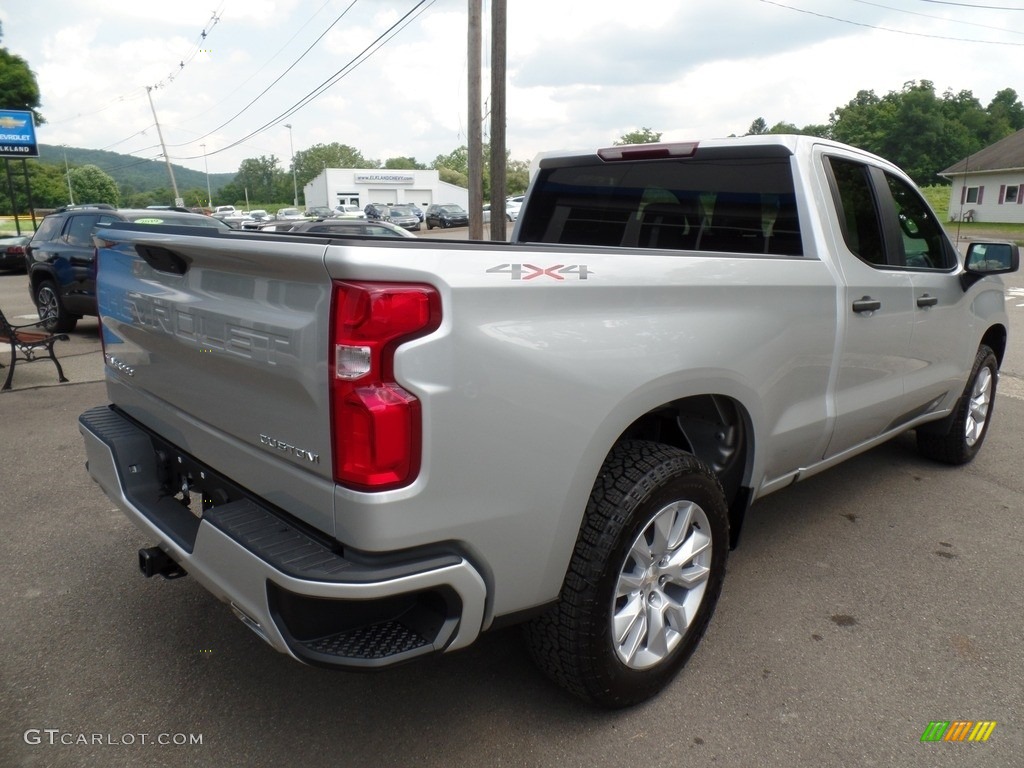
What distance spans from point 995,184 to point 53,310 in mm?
51675

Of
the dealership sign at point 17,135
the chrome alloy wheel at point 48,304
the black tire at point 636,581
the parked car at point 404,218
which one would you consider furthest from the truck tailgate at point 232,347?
the parked car at point 404,218

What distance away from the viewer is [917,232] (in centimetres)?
414

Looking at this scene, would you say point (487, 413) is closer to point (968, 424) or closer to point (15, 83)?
point (968, 424)

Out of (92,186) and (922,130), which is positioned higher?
(922,130)

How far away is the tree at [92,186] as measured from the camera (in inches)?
4493

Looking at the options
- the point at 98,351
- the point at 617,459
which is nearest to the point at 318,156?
the point at 98,351

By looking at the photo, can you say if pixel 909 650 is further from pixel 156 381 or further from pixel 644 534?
pixel 156 381

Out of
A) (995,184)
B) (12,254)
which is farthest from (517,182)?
(12,254)

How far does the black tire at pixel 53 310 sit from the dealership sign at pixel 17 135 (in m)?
29.3

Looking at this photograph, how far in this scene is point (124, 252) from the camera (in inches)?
108

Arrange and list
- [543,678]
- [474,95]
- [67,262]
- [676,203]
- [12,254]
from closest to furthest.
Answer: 1. [543,678]
2. [676,203]
3. [67,262]
4. [474,95]
5. [12,254]

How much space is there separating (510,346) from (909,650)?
82.8 inches

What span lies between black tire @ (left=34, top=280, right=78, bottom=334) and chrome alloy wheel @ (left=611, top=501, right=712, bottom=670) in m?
10.5

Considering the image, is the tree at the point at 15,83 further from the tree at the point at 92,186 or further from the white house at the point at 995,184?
the tree at the point at 92,186
